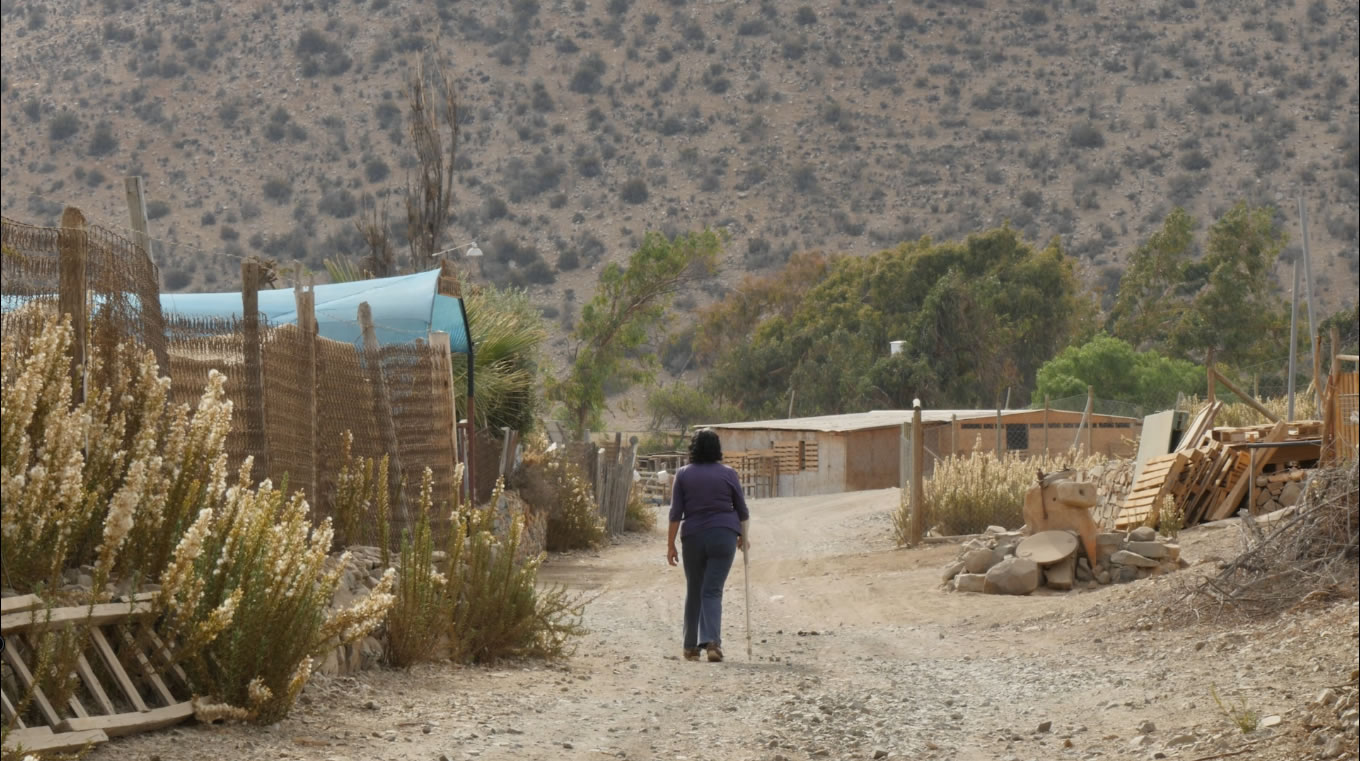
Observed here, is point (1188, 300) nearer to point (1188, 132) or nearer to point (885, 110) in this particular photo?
point (1188, 132)

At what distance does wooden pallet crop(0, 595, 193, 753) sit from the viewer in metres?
5.95

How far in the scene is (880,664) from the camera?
1109 centimetres

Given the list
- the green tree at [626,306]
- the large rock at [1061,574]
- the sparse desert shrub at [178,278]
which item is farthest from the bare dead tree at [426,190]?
the sparse desert shrub at [178,278]

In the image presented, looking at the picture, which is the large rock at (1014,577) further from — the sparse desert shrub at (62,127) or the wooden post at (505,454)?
the sparse desert shrub at (62,127)

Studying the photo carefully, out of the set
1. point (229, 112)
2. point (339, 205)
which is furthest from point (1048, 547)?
point (229, 112)

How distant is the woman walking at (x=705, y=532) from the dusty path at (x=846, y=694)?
35cm

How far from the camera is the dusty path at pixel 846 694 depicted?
289 inches

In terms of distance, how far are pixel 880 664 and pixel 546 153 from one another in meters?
64.9

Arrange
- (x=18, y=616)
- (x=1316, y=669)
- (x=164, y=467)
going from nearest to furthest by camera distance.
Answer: (x=18, y=616) → (x=164, y=467) → (x=1316, y=669)

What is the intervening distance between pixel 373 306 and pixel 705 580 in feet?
20.7

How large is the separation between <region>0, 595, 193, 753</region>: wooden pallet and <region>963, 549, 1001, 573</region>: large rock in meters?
10.8

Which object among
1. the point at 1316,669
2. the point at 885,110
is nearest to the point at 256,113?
the point at 885,110

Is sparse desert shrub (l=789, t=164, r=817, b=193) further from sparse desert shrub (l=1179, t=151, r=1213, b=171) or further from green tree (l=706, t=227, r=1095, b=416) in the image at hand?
sparse desert shrub (l=1179, t=151, r=1213, b=171)

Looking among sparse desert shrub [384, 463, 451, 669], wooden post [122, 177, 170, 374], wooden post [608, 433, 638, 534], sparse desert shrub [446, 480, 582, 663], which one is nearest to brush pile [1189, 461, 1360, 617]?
sparse desert shrub [446, 480, 582, 663]
